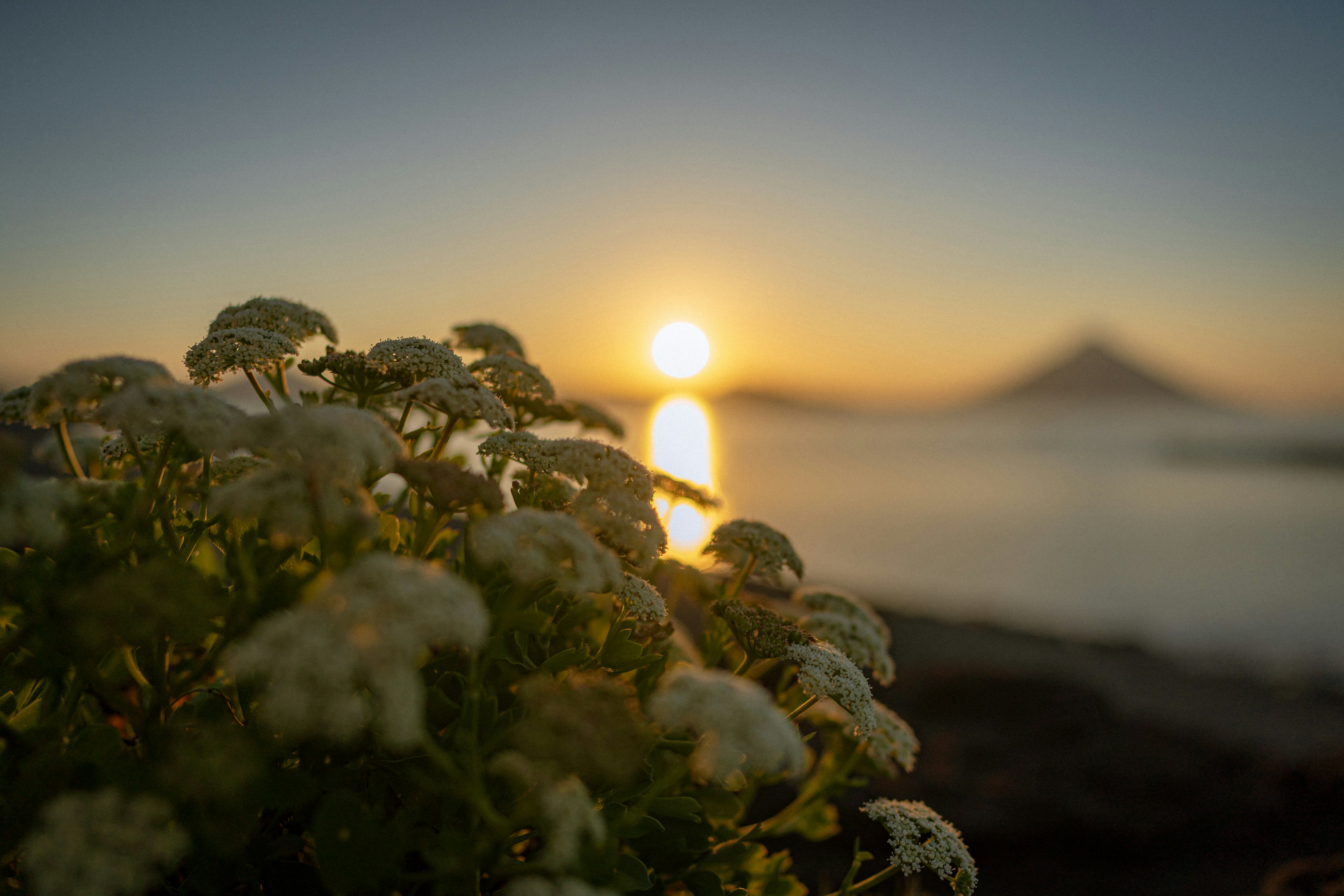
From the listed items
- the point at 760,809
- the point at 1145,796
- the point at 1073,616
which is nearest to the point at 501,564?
the point at 760,809

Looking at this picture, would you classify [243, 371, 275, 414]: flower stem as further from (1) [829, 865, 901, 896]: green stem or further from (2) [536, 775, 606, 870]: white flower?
(1) [829, 865, 901, 896]: green stem

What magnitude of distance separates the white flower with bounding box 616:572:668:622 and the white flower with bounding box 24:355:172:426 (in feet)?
6.97

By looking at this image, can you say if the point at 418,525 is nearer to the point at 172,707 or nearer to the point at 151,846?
the point at 172,707

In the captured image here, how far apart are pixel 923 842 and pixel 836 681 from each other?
4.84 ft

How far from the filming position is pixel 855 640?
4391mm

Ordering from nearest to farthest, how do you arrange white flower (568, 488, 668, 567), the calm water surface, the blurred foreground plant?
the blurred foreground plant, white flower (568, 488, 668, 567), the calm water surface

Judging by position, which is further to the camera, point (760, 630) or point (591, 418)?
point (591, 418)

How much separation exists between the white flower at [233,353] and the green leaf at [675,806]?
2789 mm

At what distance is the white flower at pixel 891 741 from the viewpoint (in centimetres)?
431

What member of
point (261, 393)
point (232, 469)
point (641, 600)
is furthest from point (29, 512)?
point (641, 600)

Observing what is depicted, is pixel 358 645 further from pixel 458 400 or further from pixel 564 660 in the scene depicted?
pixel 458 400

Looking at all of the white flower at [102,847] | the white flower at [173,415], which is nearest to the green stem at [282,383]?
the white flower at [173,415]

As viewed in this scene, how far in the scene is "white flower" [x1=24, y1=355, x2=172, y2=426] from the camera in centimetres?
275

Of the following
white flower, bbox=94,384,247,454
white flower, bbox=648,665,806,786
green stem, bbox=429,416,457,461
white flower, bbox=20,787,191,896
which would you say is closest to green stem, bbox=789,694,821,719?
white flower, bbox=648,665,806,786
